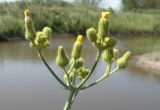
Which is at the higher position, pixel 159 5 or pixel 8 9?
pixel 8 9

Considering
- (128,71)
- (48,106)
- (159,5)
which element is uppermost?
(48,106)

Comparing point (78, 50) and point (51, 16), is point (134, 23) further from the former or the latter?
point (78, 50)

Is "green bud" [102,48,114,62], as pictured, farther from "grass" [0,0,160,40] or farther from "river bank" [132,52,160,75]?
"grass" [0,0,160,40]

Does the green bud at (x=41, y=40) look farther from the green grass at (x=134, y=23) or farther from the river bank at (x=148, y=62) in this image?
the green grass at (x=134, y=23)

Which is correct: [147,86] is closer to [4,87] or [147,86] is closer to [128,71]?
[128,71]

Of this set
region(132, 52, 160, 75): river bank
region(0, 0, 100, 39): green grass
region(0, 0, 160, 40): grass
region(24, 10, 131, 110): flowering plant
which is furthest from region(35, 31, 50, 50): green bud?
region(0, 0, 100, 39): green grass

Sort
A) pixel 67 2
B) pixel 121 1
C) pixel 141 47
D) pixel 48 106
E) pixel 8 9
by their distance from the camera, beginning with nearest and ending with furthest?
pixel 48 106 < pixel 141 47 < pixel 8 9 < pixel 67 2 < pixel 121 1

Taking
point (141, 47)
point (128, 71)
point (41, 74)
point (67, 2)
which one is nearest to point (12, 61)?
point (41, 74)

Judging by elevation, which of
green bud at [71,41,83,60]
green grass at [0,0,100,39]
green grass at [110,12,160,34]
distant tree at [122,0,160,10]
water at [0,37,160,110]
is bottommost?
distant tree at [122,0,160,10]
